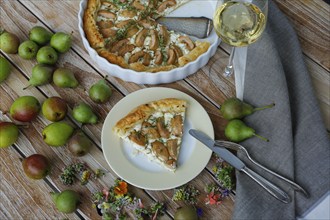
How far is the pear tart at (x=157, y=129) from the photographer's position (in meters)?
1.63

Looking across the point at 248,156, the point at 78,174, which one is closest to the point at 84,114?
the point at 78,174

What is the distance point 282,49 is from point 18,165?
4.00ft

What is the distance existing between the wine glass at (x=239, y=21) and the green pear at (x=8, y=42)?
34.4 inches

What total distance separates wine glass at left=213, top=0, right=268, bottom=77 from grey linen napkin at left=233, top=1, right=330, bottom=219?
0.14m

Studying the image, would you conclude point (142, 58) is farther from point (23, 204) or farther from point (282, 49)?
point (23, 204)

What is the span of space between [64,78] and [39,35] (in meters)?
0.24

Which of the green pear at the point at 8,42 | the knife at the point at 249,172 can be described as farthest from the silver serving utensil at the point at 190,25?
the green pear at the point at 8,42

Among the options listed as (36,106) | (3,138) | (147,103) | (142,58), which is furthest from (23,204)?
(142,58)

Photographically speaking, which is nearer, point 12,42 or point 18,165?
point 18,165

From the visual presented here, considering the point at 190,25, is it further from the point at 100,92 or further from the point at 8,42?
the point at 8,42

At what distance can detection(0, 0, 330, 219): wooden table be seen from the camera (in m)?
1.61

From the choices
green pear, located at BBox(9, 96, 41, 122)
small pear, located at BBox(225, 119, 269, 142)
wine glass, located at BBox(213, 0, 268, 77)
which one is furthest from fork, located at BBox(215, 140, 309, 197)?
green pear, located at BBox(9, 96, 41, 122)

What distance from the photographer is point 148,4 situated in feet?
6.41

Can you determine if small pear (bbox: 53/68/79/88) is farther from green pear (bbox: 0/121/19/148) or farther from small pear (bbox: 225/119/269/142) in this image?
small pear (bbox: 225/119/269/142)
